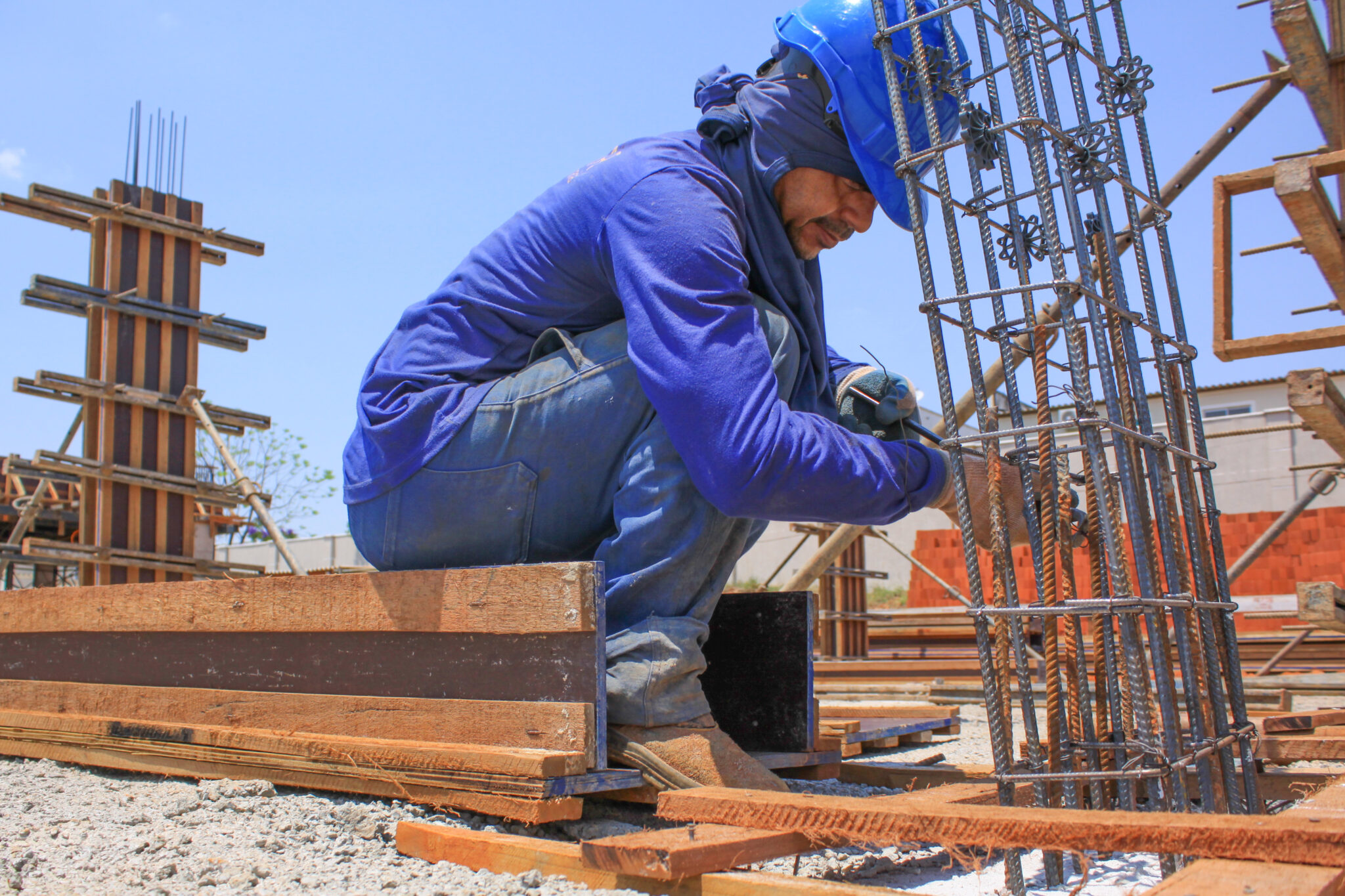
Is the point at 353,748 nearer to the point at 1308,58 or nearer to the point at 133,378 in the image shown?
the point at 1308,58

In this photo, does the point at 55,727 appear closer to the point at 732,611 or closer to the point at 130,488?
the point at 732,611

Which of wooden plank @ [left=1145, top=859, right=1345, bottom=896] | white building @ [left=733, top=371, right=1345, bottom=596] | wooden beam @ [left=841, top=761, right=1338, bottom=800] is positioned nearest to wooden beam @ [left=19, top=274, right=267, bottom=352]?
wooden beam @ [left=841, top=761, right=1338, bottom=800]

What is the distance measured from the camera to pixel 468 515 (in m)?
2.08

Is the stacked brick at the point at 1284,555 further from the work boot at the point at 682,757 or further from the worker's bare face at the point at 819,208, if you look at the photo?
the work boot at the point at 682,757

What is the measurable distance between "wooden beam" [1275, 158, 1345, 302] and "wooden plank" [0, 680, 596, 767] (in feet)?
10.2

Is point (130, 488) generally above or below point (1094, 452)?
above

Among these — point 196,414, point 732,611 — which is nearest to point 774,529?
point 196,414

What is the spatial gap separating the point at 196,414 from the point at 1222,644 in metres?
7.59

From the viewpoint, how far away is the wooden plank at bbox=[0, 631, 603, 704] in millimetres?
1782

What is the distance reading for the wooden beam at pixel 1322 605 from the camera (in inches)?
181

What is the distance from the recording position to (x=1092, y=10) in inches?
84.6

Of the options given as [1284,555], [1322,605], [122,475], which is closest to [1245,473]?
[1284,555]

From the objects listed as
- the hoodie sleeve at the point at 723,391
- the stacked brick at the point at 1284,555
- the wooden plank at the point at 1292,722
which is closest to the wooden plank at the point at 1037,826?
the hoodie sleeve at the point at 723,391

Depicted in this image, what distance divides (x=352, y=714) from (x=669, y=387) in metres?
0.91
